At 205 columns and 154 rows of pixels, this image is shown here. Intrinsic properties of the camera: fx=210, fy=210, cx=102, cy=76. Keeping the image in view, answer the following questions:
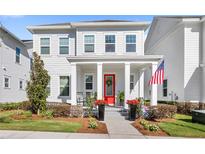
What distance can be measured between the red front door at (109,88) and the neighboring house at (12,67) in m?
6.66

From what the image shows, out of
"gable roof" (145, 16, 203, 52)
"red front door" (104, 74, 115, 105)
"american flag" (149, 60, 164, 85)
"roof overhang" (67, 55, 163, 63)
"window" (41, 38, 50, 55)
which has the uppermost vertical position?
"gable roof" (145, 16, 203, 52)

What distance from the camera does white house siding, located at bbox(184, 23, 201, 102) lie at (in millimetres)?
15164

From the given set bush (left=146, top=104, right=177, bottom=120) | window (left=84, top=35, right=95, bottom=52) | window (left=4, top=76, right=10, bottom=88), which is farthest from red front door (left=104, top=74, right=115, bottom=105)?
window (left=4, top=76, right=10, bottom=88)

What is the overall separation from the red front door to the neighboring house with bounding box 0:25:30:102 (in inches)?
262

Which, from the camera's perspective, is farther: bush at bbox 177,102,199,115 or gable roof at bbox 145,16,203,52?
gable roof at bbox 145,16,203,52

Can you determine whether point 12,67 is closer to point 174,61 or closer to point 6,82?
point 6,82

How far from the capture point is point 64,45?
1734 centimetres

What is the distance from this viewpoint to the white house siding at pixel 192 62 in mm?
15164

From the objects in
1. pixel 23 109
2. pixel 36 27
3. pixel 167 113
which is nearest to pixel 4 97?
pixel 23 109

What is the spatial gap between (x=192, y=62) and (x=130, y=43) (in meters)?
4.78

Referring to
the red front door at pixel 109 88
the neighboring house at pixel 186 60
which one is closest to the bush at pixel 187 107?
the neighboring house at pixel 186 60

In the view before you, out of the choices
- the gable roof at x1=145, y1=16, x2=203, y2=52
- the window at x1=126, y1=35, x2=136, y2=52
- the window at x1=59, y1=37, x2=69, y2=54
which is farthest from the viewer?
the window at x1=59, y1=37, x2=69, y2=54

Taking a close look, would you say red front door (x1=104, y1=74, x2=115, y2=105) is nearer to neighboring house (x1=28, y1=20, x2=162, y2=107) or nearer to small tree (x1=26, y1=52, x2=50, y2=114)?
neighboring house (x1=28, y1=20, x2=162, y2=107)

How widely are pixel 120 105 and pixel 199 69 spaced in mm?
6458
